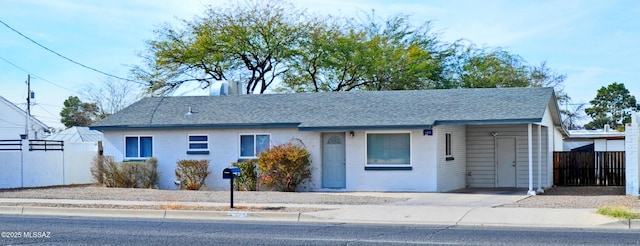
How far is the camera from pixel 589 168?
29.2m

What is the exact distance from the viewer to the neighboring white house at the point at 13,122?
5306 centimetres

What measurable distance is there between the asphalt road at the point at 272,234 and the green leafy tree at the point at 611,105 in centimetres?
6319

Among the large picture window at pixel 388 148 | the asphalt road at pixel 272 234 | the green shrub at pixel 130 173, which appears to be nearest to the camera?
the asphalt road at pixel 272 234

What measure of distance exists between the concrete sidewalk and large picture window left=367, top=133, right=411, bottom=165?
4932 mm

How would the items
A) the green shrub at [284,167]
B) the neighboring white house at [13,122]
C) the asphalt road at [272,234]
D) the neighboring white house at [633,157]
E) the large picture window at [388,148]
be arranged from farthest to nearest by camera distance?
1. the neighboring white house at [13,122]
2. the green shrub at [284,167]
3. the large picture window at [388,148]
4. the neighboring white house at [633,157]
5. the asphalt road at [272,234]

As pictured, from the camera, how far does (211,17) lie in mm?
44156

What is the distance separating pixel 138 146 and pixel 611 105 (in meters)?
58.7

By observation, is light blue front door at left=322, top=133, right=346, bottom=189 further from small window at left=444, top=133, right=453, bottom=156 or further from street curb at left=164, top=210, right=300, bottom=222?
street curb at left=164, top=210, right=300, bottom=222

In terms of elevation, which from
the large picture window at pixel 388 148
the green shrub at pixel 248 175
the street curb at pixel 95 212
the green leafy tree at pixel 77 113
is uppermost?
the green leafy tree at pixel 77 113

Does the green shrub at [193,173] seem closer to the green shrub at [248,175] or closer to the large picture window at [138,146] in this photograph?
the green shrub at [248,175]

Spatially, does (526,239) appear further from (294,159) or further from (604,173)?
(604,173)

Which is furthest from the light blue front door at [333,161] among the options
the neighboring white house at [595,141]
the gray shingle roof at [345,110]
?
the neighboring white house at [595,141]

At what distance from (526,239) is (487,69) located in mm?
33393

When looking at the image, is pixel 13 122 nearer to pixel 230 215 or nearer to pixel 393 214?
pixel 230 215
